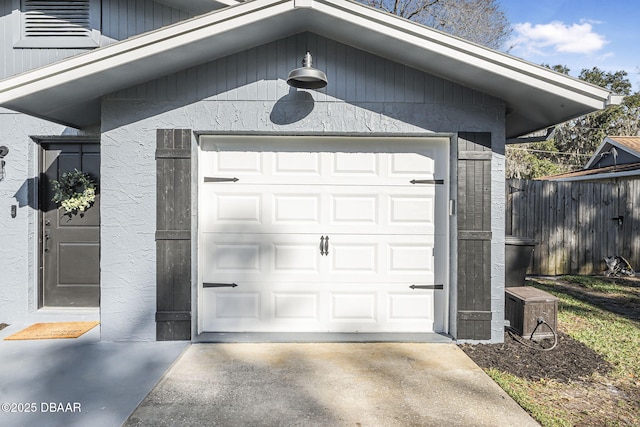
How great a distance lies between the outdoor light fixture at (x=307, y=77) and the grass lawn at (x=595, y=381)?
115 inches

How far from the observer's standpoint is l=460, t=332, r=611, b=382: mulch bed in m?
3.28

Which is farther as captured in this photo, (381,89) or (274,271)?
(274,271)

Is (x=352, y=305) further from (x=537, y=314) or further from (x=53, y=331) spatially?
(x=53, y=331)

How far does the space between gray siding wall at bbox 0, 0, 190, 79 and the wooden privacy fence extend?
6576 millimetres

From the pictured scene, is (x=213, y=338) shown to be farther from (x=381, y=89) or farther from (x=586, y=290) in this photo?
(x=586, y=290)

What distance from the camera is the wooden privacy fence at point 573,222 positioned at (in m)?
7.42

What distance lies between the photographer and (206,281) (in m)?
4.02

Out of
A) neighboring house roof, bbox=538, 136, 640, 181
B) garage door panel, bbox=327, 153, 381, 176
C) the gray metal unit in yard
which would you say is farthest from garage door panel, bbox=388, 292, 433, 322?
neighboring house roof, bbox=538, 136, 640, 181

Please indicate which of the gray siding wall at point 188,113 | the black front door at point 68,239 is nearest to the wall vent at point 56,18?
the black front door at point 68,239

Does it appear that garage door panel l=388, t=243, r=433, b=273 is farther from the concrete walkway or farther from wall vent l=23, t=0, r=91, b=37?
wall vent l=23, t=0, r=91, b=37

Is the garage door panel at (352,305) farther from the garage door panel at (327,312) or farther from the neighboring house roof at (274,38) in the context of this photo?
the neighboring house roof at (274,38)

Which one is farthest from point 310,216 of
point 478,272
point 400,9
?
point 400,9

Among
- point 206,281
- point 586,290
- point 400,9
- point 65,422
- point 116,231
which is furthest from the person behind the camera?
point 400,9

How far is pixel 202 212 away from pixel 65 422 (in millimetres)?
2078
